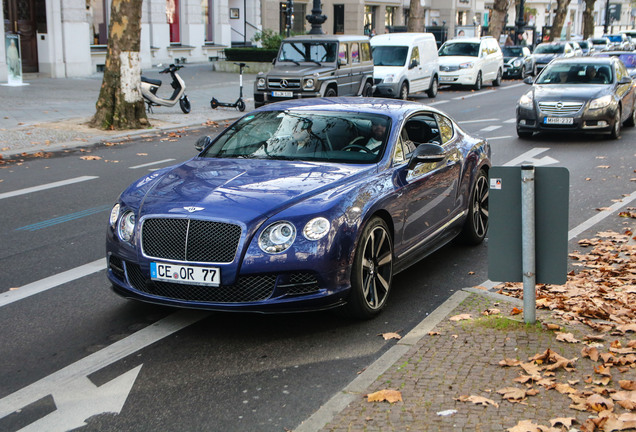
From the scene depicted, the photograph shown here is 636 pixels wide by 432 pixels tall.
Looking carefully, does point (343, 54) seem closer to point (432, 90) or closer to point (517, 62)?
point (432, 90)

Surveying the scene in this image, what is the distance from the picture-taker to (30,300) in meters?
6.65

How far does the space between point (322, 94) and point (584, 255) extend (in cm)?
1384

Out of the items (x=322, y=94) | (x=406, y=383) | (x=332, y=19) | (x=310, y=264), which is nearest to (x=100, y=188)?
(x=310, y=264)

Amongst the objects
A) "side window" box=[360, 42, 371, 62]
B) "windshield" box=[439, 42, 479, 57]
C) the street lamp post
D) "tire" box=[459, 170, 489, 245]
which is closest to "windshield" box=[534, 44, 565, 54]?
"windshield" box=[439, 42, 479, 57]

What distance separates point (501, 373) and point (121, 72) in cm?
1526

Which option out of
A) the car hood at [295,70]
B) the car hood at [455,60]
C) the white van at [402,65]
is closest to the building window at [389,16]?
the car hood at [455,60]

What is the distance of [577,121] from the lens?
1694cm

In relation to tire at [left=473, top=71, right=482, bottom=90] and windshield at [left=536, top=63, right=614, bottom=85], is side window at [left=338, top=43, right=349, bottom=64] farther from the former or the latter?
tire at [left=473, top=71, right=482, bottom=90]

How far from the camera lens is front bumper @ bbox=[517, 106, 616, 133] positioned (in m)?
16.9

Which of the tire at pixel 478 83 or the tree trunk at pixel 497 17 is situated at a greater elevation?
the tree trunk at pixel 497 17

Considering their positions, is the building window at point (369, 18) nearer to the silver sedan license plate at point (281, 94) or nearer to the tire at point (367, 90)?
the tire at point (367, 90)

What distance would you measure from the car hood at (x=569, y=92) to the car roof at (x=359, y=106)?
10100mm

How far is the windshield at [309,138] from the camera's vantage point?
6806mm

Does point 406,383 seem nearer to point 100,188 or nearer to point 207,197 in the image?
point 207,197
